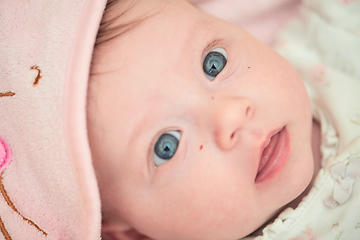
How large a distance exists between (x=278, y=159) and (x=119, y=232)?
73 cm

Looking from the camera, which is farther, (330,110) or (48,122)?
(330,110)


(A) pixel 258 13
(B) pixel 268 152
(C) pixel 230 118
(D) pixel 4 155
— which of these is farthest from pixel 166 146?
(A) pixel 258 13

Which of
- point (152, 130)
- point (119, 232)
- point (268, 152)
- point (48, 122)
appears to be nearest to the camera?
point (48, 122)

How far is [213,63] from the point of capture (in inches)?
46.6

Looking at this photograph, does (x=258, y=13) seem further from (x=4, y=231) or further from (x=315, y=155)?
(x=4, y=231)

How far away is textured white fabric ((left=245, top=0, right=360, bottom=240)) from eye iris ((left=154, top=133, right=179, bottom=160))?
49 centimetres

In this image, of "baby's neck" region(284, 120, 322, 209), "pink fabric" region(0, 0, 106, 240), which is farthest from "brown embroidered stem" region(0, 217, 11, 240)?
"baby's neck" region(284, 120, 322, 209)

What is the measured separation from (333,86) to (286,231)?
69cm

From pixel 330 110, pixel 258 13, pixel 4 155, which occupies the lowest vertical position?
pixel 4 155

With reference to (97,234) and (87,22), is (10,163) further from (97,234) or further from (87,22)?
(87,22)

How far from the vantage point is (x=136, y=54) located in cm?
107

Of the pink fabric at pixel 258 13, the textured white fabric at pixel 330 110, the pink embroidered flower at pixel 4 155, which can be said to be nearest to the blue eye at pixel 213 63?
the textured white fabric at pixel 330 110

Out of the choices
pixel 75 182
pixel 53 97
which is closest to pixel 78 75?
pixel 53 97

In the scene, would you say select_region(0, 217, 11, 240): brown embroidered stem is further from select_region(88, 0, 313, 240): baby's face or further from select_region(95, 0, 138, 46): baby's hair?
select_region(95, 0, 138, 46): baby's hair
